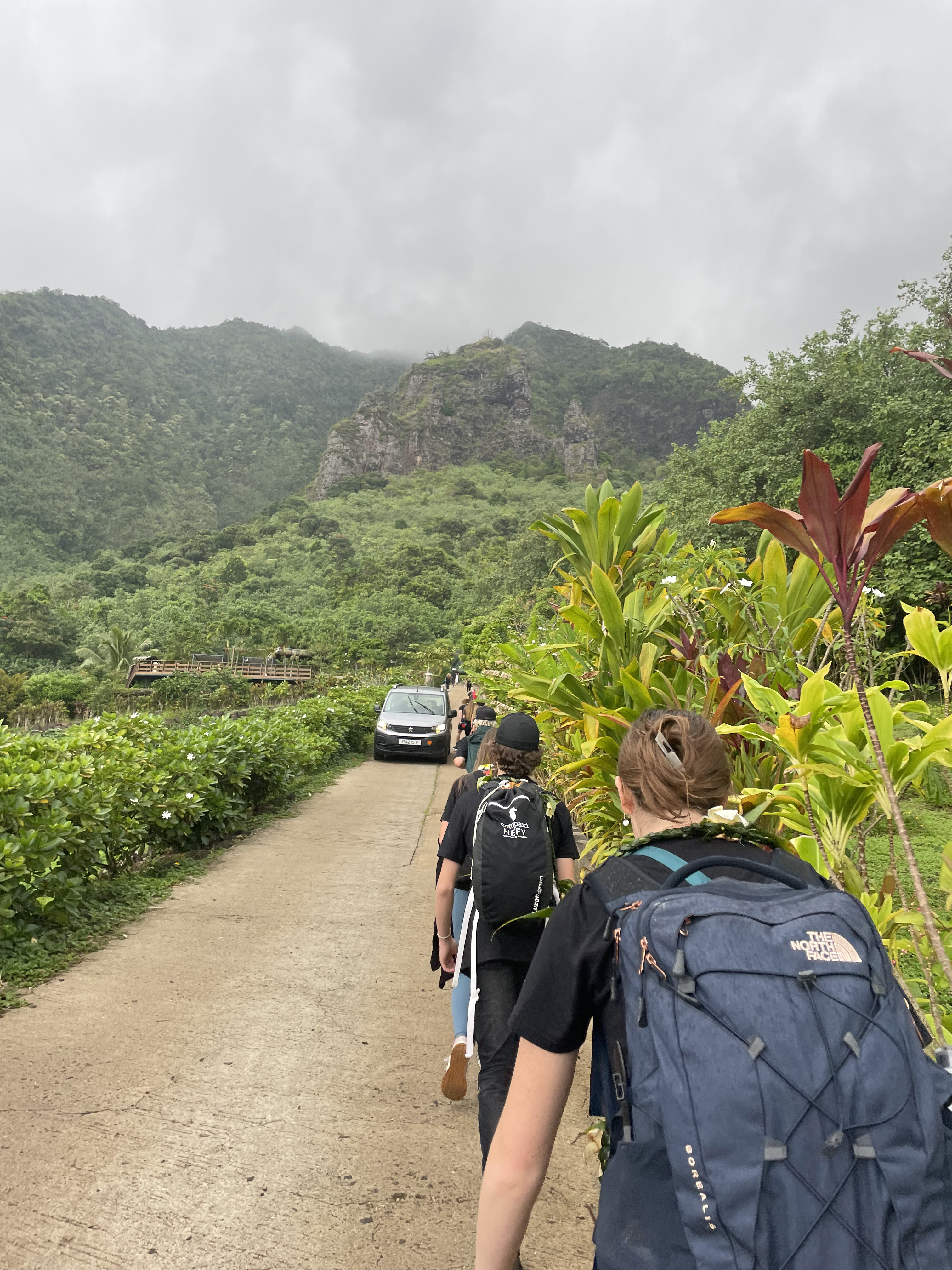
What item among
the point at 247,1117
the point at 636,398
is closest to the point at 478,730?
the point at 247,1117

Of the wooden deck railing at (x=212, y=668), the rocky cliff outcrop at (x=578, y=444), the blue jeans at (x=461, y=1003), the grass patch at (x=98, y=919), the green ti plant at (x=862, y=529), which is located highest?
the rocky cliff outcrop at (x=578, y=444)

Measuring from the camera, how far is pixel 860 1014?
853 millimetres

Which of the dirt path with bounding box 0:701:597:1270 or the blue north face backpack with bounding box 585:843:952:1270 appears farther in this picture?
the dirt path with bounding box 0:701:597:1270

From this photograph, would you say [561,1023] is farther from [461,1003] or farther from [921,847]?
[921,847]

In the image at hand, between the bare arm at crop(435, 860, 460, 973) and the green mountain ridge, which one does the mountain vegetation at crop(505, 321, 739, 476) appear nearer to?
the green mountain ridge

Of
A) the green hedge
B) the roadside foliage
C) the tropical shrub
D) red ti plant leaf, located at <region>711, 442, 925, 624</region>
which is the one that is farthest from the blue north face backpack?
the tropical shrub

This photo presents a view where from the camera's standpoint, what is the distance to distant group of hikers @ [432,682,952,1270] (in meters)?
0.80

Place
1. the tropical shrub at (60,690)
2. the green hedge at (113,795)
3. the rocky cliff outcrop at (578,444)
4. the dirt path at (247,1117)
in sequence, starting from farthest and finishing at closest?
the rocky cliff outcrop at (578,444)
the tropical shrub at (60,690)
the green hedge at (113,795)
the dirt path at (247,1117)

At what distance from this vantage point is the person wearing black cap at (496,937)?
7.04ft

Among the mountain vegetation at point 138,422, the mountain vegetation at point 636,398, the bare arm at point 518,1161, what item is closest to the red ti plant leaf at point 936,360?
the bare arm at point 518,1161

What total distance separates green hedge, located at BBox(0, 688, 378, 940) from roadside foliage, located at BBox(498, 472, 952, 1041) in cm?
248

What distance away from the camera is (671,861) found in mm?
1146

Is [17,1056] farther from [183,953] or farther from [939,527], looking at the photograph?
[939,527]

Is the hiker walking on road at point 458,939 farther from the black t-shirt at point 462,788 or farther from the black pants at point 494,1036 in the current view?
→ the black pants at point 494,1036
